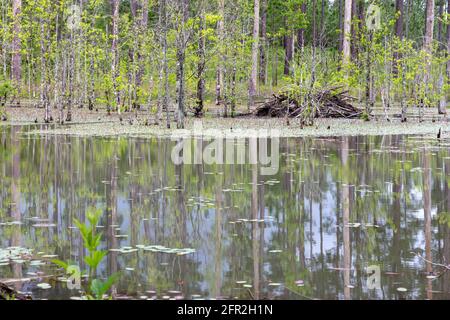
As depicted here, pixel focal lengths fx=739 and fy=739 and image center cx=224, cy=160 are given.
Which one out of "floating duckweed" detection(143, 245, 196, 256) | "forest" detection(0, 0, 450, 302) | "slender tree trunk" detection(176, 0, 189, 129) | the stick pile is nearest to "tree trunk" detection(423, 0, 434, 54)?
"forest" detection(0, 0, 450, 302)

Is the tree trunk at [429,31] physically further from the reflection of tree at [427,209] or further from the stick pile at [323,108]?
the reflection of tree at [427,209]

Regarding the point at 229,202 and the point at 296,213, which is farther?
the point at 229,202

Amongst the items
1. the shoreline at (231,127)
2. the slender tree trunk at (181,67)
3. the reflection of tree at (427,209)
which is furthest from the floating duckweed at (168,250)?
the slender tree trunk at (181,67)

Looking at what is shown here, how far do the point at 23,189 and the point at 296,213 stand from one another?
5.17 meters

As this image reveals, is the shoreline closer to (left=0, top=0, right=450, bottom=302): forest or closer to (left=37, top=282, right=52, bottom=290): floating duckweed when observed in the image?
(left=0, top=0, right=450, bottom=302): forest

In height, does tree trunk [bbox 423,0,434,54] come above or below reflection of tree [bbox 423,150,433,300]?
above

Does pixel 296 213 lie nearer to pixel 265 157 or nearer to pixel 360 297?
pixel 360 297

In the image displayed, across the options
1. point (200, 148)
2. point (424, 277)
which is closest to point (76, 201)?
point (424, 277)

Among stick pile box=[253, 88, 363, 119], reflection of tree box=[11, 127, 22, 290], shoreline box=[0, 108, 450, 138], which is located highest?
stick pile box=[253, 88, 363, 119]

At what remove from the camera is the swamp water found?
7.42 metres

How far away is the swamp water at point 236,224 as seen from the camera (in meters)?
7.42

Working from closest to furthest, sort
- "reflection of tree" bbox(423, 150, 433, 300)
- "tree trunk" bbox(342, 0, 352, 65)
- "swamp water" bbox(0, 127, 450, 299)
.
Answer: "swamp water" bbox(0, 127, 450, 299) < "reflection of tree" bbox(423, 150, 433, 300) < "tree trunk" bbox(342, 0, 352, 65)

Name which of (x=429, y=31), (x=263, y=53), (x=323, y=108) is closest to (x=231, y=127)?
(x=323, y=108)

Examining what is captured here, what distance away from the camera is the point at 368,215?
1109 centimetres
